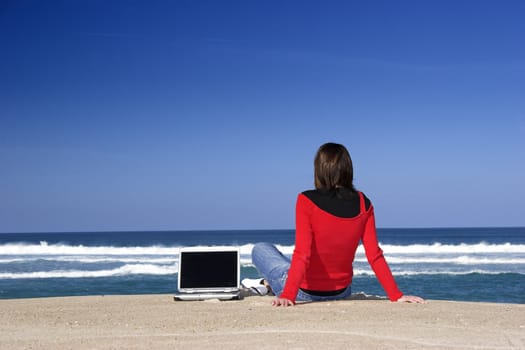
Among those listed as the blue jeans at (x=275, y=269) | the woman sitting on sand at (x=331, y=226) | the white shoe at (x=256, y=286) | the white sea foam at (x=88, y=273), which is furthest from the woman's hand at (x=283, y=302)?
the white sea foam at (x=88, y=273)

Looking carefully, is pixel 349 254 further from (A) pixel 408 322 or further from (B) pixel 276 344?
(B) pixel 276 344

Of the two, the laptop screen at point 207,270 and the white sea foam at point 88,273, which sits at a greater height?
the laptop screen at point 207,270

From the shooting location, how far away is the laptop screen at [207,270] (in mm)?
5711

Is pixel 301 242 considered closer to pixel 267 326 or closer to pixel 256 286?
pixel 267 326

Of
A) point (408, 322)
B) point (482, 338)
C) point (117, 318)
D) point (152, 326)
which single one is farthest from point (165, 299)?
point (482, 338)

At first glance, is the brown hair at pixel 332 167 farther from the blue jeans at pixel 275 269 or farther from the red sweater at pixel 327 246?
the blue jeans at pixel 275 269

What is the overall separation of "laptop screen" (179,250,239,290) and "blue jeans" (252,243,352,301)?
0.98 ft

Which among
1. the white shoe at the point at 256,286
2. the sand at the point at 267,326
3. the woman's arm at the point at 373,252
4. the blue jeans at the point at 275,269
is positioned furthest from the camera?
the white shoe at the point at 256,286

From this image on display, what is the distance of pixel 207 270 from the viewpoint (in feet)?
18.9

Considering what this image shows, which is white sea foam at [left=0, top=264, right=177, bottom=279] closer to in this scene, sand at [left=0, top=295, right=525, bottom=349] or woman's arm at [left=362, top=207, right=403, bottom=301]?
sand at [left=0, top=295, right=525, bottom=349]

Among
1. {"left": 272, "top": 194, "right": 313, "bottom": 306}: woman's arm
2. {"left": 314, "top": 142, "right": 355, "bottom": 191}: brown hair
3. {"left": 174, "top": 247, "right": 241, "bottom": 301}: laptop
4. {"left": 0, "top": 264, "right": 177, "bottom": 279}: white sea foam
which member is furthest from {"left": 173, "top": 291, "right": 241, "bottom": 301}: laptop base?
{"left": 0, "top": 264, "right": 177, "bottom": 279}: white sea foam

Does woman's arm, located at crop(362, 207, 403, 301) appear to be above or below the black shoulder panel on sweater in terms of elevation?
below

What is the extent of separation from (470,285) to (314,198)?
1004 centimetres

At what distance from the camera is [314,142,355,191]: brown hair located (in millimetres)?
4395
